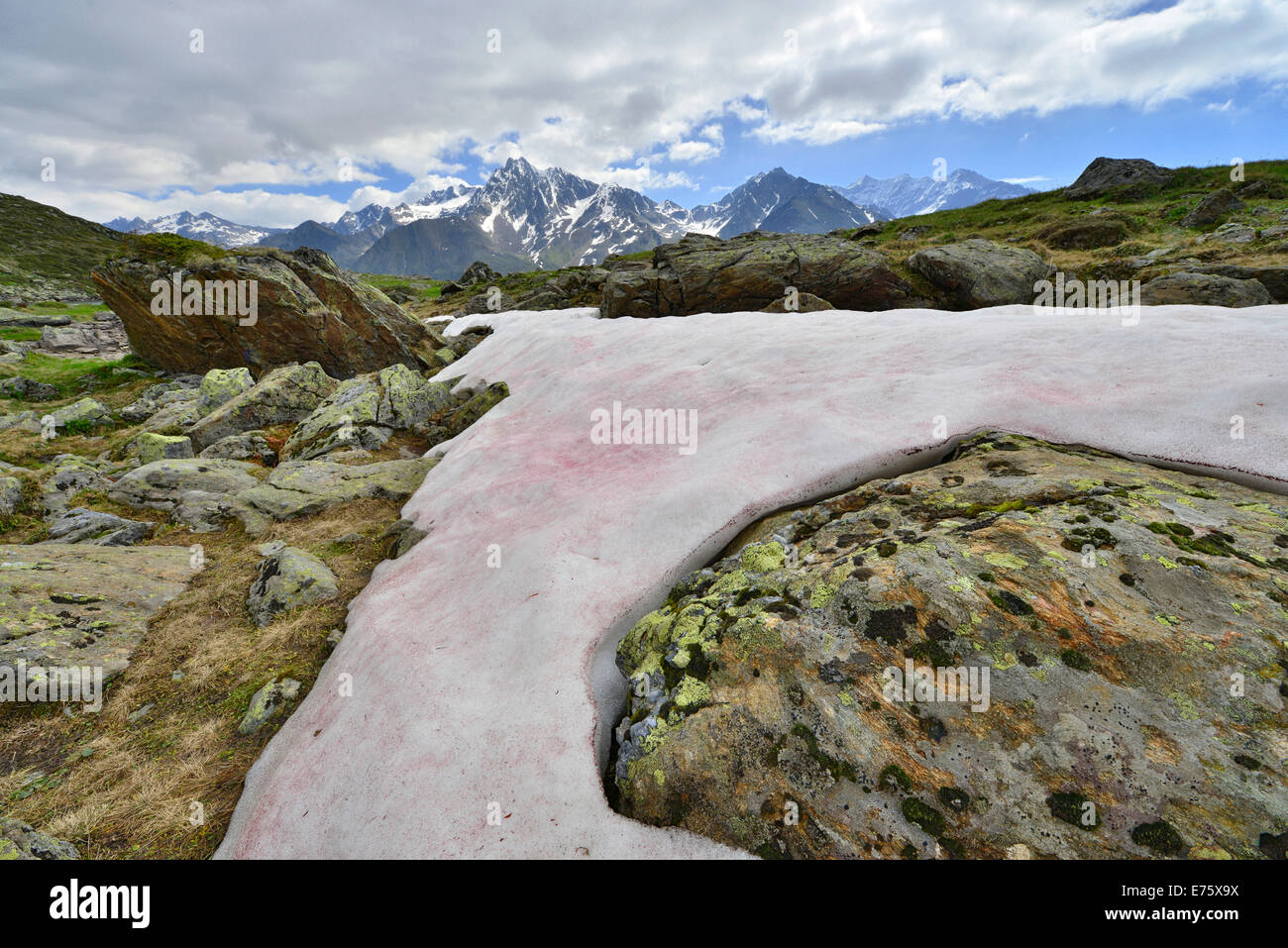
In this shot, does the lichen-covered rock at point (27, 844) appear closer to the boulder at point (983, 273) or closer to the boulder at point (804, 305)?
the boulder at point (804, 305)

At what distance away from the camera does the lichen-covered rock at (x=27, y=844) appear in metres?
5.29

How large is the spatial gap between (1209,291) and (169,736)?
1403 inches

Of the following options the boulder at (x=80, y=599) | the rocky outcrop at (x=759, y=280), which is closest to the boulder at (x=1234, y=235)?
the rocky outcrop at (x=759, y=280)

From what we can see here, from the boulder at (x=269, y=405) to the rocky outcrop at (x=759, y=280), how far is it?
1864 cm

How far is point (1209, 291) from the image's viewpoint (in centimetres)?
1891

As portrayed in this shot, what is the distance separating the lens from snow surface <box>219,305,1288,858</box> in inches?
229

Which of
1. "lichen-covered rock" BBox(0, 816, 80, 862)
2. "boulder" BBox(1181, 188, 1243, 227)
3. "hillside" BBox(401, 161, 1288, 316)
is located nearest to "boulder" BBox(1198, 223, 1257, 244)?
"hillside" BBox(401, 161, 1288, 316)

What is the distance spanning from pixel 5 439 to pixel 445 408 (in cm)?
2002

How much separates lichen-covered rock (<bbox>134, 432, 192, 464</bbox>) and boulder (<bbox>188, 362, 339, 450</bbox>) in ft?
2.46

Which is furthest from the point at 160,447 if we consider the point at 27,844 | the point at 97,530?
the point at 27,844

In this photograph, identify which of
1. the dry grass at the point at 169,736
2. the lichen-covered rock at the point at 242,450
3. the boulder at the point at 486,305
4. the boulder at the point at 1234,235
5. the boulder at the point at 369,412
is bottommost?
the dry grass at the point at 169,736

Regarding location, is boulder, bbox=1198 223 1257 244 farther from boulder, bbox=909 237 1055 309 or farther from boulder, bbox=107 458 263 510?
boulder, bbox=107 458 263 510
